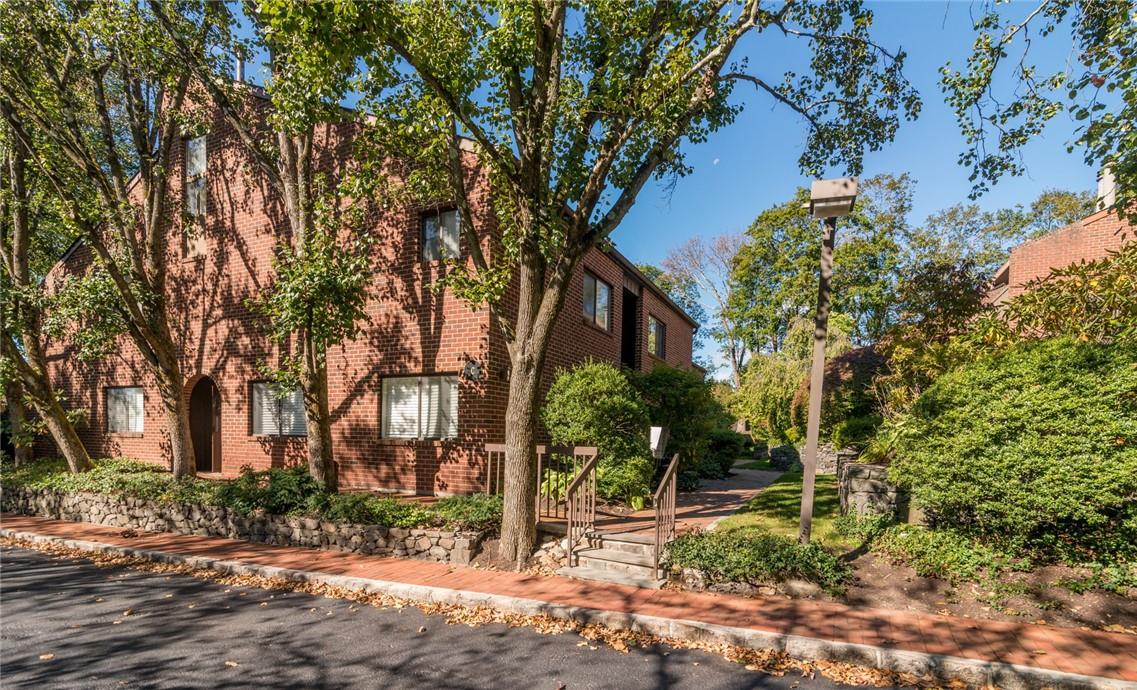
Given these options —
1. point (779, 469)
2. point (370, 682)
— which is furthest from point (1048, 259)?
point (370, 682)

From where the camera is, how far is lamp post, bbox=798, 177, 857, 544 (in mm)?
5871

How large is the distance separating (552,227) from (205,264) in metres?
10.6

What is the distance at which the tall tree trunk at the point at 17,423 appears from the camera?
1308cm

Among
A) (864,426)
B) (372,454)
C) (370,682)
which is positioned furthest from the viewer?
(864,426)

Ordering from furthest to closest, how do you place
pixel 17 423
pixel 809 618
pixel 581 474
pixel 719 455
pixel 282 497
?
pixel 719 455 < pixel 17 423 < pixel 282 497 < pixel 581 474 < pixel 809 618

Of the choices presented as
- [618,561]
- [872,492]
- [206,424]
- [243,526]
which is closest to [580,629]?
[618,561]

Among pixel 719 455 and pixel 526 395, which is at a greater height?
pixel 526 395

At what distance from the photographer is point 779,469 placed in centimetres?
1866

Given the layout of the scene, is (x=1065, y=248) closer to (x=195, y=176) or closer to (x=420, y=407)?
(x=420, y=407)

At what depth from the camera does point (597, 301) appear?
14344 mm

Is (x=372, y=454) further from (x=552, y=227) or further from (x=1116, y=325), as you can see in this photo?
(x=1116, y=325)

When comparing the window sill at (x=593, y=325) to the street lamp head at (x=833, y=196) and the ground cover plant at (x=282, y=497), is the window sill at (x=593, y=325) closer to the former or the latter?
the ground cover plant at (x=282, y=497)

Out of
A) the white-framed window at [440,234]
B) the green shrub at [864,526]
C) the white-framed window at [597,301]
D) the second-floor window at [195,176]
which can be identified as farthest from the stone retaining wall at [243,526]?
the white-framed window at [597,301]

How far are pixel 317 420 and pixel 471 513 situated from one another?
131 inches
